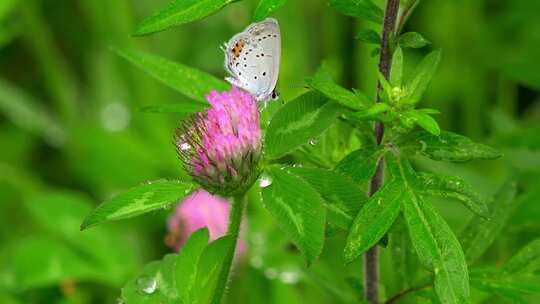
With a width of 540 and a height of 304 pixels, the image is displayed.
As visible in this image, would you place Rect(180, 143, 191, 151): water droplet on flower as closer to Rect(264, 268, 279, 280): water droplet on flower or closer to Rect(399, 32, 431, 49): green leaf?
Rect(399, 32, 431, 49): green leaf

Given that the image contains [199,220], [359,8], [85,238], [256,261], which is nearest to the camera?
[359,8]

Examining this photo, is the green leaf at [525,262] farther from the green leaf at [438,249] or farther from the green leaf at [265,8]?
the green leaf at [265,8]

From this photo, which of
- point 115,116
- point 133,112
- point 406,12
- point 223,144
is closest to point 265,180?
point 223,144

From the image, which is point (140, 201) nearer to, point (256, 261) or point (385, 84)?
point (385, 84)

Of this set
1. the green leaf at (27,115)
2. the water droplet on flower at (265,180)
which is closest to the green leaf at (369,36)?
the water droplet on flower at (265,180)

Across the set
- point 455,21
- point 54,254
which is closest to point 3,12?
point 54,254

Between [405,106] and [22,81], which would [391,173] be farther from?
[22,81]
